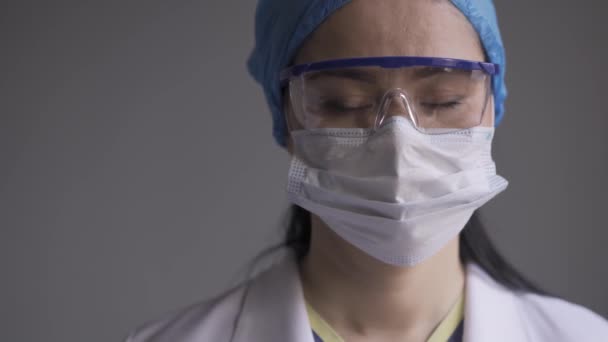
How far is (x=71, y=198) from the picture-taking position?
2676 millimetres

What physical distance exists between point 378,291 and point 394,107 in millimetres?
430

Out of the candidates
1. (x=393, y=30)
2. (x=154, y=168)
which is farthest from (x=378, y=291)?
(x=154, y=168)

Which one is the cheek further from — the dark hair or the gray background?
the gray background

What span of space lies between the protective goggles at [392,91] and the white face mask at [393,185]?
3 centimetres

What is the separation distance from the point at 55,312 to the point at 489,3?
6.54 feet

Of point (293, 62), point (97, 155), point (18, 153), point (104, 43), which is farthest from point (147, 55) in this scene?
point (293, 62)

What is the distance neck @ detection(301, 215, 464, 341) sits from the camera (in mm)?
1554

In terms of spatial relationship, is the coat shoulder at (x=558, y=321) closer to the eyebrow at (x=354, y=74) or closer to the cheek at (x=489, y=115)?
the cheek at (x=489, y=115)

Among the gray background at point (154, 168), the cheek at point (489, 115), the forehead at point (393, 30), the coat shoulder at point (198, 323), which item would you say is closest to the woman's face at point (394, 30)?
the forehead at point (393, 30)

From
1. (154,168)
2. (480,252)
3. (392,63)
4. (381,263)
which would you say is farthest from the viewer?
(154,168)

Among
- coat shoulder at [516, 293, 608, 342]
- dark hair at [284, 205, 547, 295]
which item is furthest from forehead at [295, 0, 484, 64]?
coat shoulder at [516, 293, 608, 342]

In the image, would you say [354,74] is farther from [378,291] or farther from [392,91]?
[378,291]

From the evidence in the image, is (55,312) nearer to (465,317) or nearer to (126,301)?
(126,301)

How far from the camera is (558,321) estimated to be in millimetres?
1656
